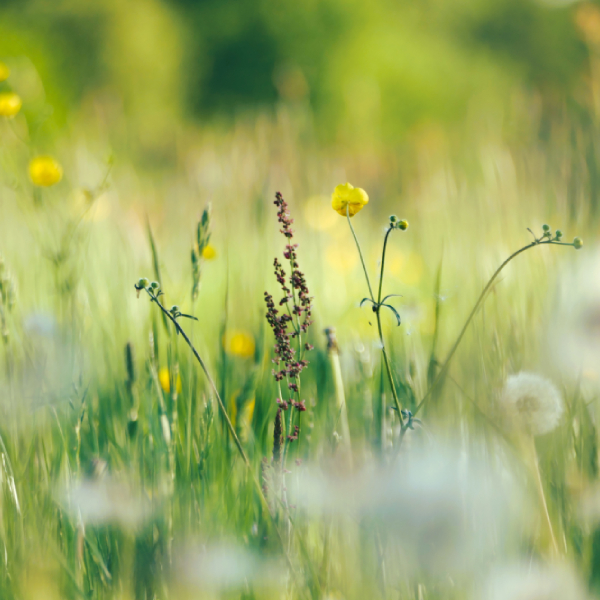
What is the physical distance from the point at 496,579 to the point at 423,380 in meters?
0.26

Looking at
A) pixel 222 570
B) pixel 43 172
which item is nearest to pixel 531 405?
pixel 222 570

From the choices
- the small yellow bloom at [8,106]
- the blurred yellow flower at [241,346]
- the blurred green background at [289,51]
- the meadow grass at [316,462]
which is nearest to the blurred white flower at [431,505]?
the meadow grass at [316,462]

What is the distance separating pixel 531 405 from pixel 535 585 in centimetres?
15

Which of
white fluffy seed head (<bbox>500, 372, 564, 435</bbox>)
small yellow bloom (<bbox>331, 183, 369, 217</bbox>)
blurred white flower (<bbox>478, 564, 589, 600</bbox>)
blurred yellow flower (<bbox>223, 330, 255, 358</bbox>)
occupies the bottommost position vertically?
blurred white flower (<bbox>478, 564, 589, 600</bbox>)

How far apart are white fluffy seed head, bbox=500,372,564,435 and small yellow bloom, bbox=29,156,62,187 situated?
0.93 meters

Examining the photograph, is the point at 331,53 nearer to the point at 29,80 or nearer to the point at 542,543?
the point at 29,80

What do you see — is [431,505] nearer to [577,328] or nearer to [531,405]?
[531,405]

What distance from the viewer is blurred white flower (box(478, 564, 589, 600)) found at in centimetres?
42

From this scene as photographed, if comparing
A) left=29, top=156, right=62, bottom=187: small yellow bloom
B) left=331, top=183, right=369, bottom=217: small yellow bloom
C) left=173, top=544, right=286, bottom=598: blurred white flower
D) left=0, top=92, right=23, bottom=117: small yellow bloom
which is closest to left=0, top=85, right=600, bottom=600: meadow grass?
left=173, top=544, right=286, bottom=598: blurred white flower

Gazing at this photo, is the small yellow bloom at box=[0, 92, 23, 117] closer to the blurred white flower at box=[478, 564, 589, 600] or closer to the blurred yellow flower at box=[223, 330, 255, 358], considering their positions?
the blurred yellow flower at box=[223, 330, 255, 358]

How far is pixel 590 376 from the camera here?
680 millimetres

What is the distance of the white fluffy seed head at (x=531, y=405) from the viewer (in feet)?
1.69

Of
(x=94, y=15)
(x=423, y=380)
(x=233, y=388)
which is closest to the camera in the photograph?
(x=423, y=380)

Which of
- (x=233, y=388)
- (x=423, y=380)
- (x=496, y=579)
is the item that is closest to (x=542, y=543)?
(x=496, y=579)
